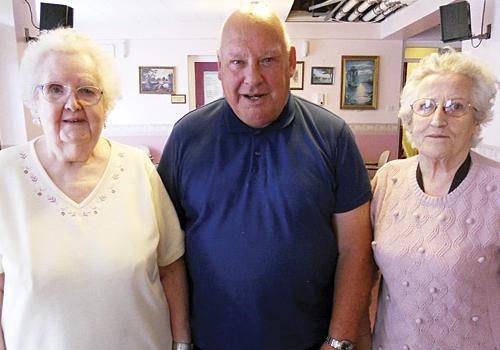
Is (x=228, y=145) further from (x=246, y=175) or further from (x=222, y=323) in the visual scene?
(x=222, y=323)

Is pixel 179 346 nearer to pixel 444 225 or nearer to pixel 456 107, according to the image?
pixel 444 225

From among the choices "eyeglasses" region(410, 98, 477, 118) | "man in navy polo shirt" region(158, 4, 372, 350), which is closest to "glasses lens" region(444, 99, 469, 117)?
"eyeglasses" region(410, 98, 477, 118)

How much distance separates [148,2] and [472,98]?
4788 mm

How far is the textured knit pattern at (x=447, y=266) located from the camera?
1132 millimetres

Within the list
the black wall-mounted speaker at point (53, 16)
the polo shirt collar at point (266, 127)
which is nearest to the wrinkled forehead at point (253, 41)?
the polo shirt collar at point (266, 127)

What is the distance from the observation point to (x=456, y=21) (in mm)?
3795

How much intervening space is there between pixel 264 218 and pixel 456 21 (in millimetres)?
3602

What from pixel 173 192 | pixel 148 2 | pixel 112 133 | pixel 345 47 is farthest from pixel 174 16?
pixel 173 192

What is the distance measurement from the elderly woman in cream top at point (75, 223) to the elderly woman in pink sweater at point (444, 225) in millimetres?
758

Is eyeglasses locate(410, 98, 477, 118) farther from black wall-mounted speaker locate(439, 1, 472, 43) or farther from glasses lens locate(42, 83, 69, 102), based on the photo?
black wall-mounted speaker locate(439, 1, 472, 43)

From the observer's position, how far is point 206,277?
129 centimetres

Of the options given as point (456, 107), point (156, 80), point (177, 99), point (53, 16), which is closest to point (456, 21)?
point (456, 107)

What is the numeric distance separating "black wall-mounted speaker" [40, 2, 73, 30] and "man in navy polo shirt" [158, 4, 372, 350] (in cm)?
272

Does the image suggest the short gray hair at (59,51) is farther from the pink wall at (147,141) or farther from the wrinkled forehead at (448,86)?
the pink wall at (147,141)
